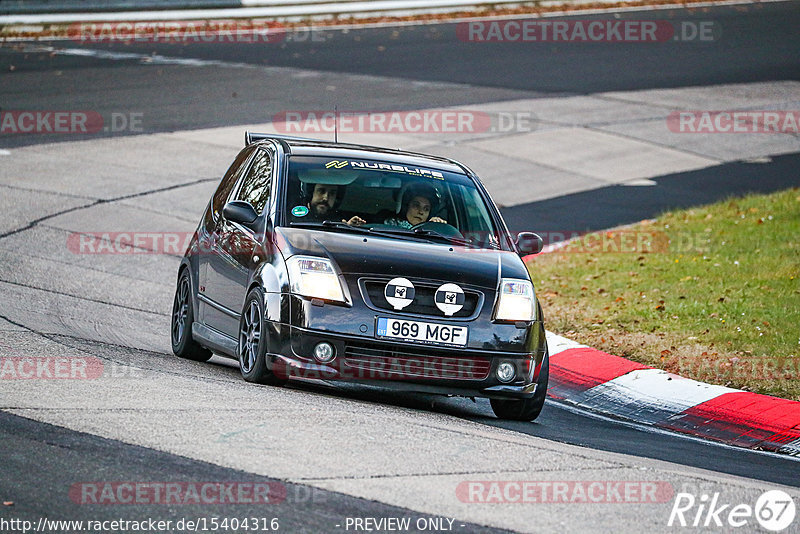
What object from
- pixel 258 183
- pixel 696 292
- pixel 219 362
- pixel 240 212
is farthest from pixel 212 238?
pixel 696 292

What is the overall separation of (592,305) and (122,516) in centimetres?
770

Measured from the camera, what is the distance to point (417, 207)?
881cm

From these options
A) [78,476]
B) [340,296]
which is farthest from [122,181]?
[78,476]

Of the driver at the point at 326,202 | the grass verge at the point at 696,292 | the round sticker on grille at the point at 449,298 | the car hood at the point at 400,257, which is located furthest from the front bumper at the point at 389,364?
the grass verge at the point at 696,292

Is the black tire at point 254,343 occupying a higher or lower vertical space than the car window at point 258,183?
lower

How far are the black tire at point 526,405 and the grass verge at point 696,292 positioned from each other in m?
2.03

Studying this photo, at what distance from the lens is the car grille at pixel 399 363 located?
7.64 meters

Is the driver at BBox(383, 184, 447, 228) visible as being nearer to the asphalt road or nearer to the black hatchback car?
the black hatchback car

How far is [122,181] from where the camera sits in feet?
55.4

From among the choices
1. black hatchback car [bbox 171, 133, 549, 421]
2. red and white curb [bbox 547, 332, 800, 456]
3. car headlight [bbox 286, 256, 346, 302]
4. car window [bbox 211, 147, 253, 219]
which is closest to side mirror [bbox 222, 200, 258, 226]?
black hatchback car [bbox 171, 133, 549, 421]

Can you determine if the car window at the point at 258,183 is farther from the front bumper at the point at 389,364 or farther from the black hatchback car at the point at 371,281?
the front bumper at the point at 389,364

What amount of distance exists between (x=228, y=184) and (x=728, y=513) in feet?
17.4

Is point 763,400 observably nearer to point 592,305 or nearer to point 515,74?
point 592,305

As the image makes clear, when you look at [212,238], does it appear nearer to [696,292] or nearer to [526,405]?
[526,405]
